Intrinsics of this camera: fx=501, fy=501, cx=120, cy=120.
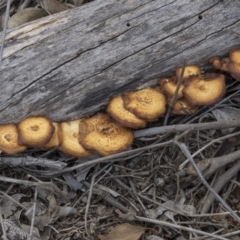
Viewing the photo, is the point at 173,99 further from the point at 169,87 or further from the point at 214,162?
the point at 214,162

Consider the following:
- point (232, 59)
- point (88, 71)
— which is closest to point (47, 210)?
point (88, 71)

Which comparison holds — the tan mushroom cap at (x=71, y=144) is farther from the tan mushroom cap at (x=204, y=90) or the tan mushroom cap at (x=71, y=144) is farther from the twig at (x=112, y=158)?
the tan mushroom cap at (x=204, y=90)

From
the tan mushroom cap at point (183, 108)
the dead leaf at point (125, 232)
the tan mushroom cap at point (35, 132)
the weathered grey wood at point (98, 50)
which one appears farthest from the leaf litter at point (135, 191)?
the weathered grey wood at point (98, 50)

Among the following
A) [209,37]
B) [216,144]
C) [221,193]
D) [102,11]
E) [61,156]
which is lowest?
[221,193]

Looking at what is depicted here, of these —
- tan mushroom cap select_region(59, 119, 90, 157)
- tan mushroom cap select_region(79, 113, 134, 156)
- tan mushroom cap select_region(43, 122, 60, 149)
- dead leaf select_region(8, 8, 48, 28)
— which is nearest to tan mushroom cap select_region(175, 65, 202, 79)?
tan mushroom cap select_region(79, 113, 134, 156)

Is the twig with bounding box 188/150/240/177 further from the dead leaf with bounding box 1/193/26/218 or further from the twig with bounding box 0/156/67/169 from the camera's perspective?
the dead leaf with bounding box 1/193/26/218

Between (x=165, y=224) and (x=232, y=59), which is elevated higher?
(x=232, y=59)

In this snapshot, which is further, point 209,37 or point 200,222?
point 209,37

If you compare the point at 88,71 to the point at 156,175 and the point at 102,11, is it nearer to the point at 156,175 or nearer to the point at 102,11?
the point at 102,11

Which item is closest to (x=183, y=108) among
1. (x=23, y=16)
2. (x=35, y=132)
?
(x=35, y=132)
